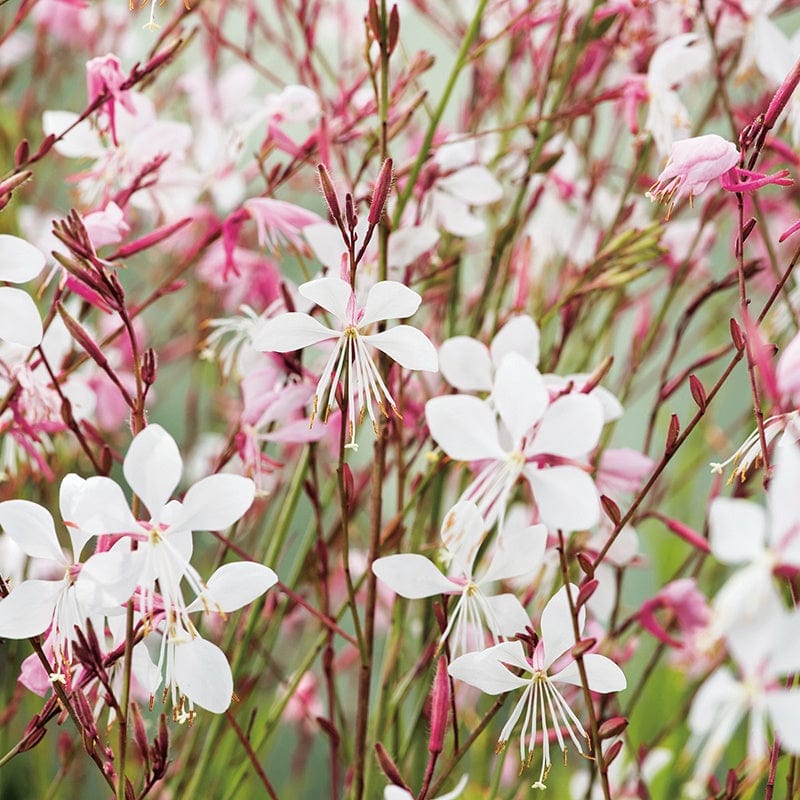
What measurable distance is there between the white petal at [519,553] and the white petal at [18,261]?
0.22 metres

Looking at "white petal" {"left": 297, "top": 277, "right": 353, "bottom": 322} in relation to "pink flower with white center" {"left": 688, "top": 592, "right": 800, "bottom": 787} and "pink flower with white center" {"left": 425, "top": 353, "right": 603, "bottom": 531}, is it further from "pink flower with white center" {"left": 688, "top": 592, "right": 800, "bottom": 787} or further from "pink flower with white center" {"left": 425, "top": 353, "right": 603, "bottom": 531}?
"pink flower with white center" {"left": 688, "top": 592, "right": 800, "bottom": 787}

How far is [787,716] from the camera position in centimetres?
25

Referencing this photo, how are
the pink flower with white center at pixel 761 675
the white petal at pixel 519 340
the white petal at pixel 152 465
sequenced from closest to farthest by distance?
the pink flower with white center at pixel 761 675 → the white petal at pixel 152 465 → the white petal at pixel 519 340

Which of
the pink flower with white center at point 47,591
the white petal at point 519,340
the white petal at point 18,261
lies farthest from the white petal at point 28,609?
the white petal at point 519,340

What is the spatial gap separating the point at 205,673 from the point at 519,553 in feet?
0.44

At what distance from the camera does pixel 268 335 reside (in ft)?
1.34

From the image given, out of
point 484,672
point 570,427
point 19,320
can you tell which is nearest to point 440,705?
point 484,672

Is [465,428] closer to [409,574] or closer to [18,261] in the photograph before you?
[409,574]

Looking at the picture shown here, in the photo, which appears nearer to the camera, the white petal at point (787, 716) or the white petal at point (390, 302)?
the white petal at point (787, 716)

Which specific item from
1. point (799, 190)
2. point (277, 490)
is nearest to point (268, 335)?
point (277, 490)

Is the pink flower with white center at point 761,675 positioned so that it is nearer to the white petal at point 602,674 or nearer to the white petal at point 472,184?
the white petal at point 602,674

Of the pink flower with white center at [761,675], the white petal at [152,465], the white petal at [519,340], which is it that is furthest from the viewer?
the white petal at [519,340]

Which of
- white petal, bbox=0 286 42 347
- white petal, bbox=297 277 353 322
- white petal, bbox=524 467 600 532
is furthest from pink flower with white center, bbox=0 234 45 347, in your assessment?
white petal, bbox=524 467 600 532

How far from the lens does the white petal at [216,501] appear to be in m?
0.38
